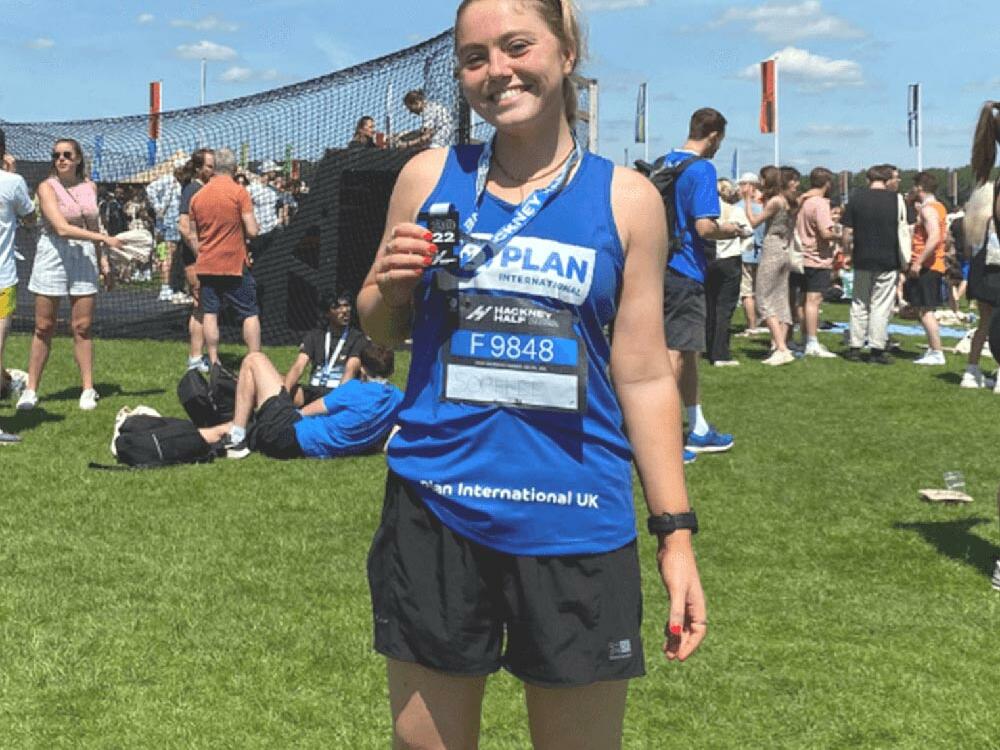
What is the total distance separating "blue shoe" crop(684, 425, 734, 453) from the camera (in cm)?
894

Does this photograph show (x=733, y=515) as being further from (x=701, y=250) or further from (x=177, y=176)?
(x=177, y=176)

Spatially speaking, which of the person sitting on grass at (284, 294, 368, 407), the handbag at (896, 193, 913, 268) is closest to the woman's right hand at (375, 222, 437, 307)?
the person sitting on grass at (284, 294, 368, 407)

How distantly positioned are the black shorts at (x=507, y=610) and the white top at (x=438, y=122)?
11.5 m

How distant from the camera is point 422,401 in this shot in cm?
230

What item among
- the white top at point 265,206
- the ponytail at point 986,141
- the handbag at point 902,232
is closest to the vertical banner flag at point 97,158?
the white top at point 265,206

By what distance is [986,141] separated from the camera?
5625 millimetres

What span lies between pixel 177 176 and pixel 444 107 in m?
2.95

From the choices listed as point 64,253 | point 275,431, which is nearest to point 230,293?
point 64,253

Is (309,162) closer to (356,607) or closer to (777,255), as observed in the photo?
(777,255)

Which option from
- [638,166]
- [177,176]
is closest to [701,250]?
[638,166]

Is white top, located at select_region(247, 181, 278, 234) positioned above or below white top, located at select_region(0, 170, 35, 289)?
above

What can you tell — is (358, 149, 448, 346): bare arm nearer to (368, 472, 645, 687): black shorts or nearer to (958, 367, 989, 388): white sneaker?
(368, 472, 645, 687): black shorts

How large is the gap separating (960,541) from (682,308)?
2191 millimetres

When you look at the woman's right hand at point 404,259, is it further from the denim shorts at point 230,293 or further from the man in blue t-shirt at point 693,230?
the denim shorts at point 230,293
